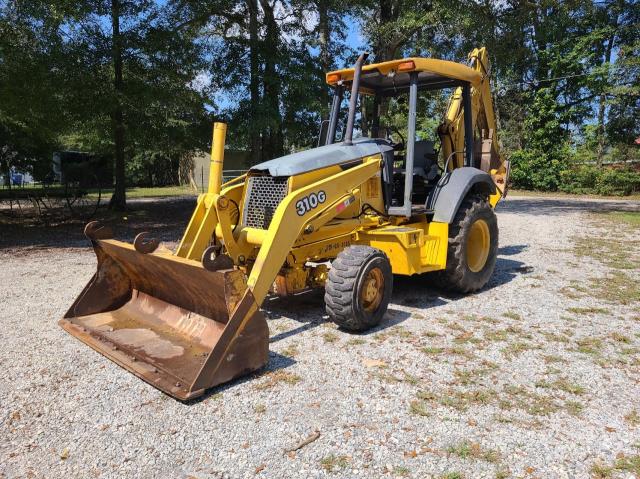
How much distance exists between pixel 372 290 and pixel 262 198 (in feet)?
4.73

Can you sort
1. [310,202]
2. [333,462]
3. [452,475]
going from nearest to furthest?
[452,475] → [333,462] → [310,202]

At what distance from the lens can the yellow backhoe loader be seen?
→ 3959 mm

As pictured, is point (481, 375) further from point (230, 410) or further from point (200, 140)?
point (200, 140)

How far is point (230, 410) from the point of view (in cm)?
351

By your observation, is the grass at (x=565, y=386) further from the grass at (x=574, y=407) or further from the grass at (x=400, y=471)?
the grass at (x=400, y=471)

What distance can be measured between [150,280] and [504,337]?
11.6ft

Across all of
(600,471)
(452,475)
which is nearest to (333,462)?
(452,475)

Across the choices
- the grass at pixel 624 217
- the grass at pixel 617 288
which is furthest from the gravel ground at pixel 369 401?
the grass at pixel 624 217

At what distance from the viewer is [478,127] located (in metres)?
8.05

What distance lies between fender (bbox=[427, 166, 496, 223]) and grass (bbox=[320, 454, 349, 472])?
11.8 feet

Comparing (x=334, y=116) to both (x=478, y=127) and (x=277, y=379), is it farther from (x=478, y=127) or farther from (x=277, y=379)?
(x=277, y=379)

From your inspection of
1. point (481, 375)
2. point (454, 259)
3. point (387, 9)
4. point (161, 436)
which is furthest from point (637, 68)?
point (161, 436)

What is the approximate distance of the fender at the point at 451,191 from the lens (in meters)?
6.07

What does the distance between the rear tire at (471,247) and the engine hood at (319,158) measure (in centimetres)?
131
